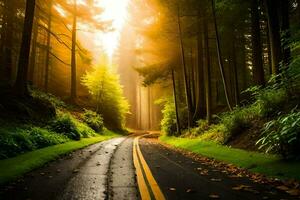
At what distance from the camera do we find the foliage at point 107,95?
119 feet

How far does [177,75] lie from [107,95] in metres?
11.1

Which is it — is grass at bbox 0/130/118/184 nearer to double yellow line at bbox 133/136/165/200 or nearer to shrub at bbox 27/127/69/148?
shrub at bbox 27/127/69/148

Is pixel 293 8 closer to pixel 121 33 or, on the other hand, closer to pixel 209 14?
pixel 209 14

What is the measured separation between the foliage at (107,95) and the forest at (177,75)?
146mm

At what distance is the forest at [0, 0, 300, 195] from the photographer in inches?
440

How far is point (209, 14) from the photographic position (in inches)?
808

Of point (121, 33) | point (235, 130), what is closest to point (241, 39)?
point (235, 130)

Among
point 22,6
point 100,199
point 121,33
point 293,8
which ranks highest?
point 121,33

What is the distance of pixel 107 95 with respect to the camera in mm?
38125

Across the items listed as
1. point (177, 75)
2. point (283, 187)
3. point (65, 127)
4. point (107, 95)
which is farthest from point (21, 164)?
point (107, 95)

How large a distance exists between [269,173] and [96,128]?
2397cm

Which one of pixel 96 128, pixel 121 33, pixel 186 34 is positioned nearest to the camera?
A: pixel 186 34

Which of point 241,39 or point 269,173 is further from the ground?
point 241,39

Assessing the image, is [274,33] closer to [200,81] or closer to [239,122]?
[239,122]
